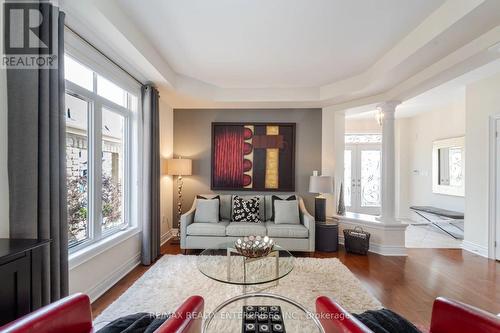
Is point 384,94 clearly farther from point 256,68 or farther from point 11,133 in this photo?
point 11,133

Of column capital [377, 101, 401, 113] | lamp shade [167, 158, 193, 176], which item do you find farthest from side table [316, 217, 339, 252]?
lamp shade [167, 158, 193, 176]

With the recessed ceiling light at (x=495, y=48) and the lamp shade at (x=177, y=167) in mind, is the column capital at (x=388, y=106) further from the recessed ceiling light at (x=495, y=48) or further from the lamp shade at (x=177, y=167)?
the lamp shade at (x=177, y=167)

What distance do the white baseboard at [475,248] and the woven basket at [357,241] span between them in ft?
5.91

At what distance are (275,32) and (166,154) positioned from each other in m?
2.84

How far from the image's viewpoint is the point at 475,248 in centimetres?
373

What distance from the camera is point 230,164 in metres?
4.45

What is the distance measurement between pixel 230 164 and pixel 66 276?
3004 millimetres

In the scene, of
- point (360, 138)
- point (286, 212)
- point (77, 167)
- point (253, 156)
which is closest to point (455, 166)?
point (360, 138)

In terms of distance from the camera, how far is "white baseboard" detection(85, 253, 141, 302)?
2.35m

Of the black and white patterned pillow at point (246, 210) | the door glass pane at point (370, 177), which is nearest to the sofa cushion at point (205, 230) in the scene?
the black and white patterned pillow at point (246, 210)

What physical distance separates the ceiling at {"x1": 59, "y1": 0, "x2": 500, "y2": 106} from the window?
42 centimetres

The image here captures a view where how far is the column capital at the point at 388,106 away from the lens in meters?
3.73

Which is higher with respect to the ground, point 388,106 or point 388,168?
point 388,106

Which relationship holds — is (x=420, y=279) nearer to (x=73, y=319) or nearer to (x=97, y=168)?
(x=73, y=319)
